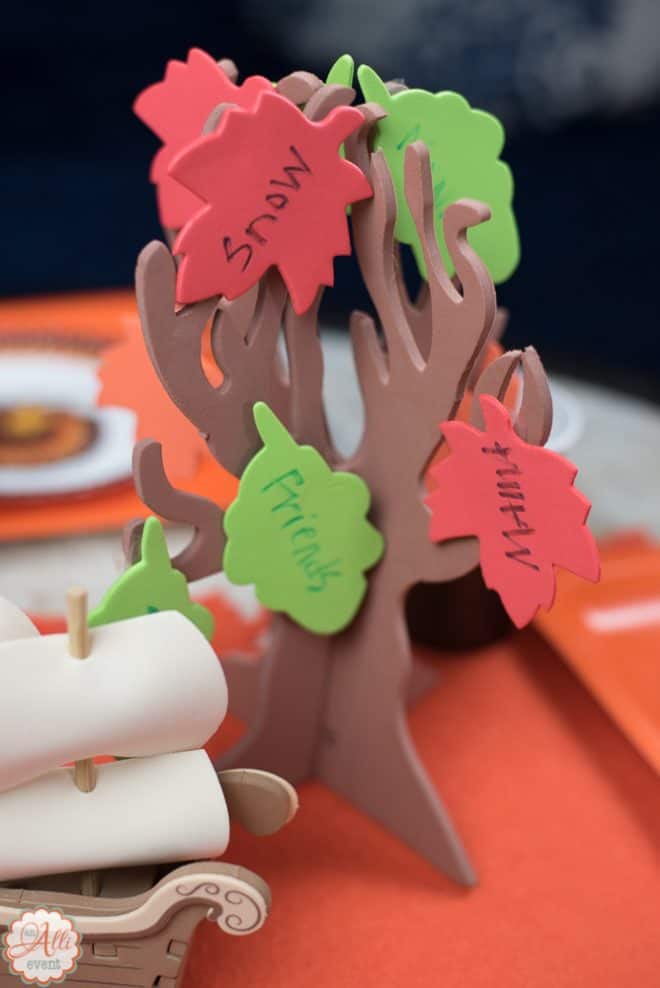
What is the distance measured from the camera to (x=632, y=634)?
93cm

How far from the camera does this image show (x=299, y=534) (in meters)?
0.68

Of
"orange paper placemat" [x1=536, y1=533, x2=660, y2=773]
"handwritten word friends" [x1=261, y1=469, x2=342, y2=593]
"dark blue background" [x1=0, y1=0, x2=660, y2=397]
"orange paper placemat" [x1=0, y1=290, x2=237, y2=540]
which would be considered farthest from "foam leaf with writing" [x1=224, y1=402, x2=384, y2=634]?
"dark blue background" [x1=0, y1=0, x2=660, y2=397]

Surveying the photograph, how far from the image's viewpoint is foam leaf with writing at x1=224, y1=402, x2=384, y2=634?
660 mm

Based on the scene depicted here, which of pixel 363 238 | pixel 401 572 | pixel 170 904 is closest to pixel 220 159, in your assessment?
pixel 363 238

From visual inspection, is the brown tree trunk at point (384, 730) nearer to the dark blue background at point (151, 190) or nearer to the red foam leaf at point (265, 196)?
the red foam leaf at point (265, 196)

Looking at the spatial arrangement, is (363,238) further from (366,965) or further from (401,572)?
(366,965)

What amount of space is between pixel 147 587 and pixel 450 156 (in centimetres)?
33

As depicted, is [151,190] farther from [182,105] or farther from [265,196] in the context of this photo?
[265,196]

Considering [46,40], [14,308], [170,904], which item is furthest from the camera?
[46,40]

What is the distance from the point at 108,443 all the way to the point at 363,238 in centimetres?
61

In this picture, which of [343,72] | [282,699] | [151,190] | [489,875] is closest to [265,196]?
[343,72]

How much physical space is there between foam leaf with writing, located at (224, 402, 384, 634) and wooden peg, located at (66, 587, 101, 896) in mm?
147

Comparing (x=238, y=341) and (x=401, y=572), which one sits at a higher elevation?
(x=238, y=341)

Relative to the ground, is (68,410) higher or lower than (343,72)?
lower
